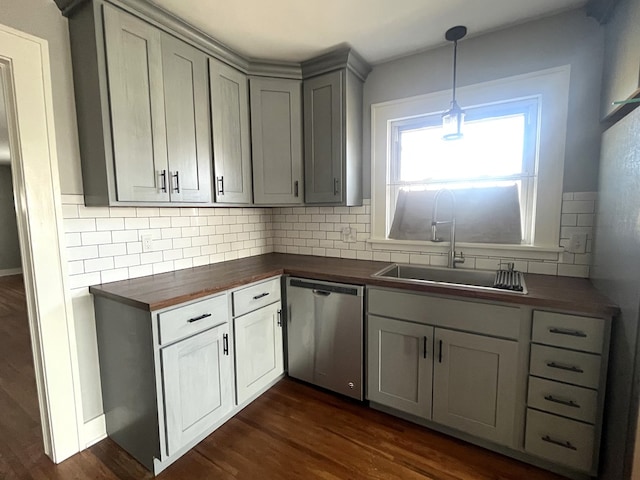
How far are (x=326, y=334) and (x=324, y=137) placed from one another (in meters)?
1.47

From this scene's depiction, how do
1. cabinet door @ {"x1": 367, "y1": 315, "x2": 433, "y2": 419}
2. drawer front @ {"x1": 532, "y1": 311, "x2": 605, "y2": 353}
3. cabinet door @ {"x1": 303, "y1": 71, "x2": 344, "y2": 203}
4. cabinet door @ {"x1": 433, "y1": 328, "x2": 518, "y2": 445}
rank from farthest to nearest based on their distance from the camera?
cabinet door @ {"x1": 303, "y1": 71, "x2": 344, "y2": 203}, cabinet door @ {"x1": 367, "y1": 315, "x2": 433, "y2": 419}, cabinet door @ {"x1": 433, "y1": 328, "x2": 518, "y2": 445}, drawer front @ {"x1": 532, "y1": 311, "x2": 605, "y2": 353}

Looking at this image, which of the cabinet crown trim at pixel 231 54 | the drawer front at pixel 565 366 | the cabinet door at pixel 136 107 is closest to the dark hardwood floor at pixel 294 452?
the drawer front at pixel 565 366

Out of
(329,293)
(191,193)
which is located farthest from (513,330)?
(191,193)

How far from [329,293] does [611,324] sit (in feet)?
4.70

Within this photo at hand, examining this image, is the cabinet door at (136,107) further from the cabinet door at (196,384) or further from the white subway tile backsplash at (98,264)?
the cabinet door at (196,384)

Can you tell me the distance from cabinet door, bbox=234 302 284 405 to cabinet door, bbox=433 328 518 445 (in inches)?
43.5

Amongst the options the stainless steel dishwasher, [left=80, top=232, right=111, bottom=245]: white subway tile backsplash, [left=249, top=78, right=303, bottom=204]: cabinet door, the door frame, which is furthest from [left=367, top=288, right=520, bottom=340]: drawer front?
the door frame

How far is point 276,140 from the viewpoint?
2422mm

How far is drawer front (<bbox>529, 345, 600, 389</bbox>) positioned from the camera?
142 cm

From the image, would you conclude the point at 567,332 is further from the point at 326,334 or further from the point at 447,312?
the point at 326,334

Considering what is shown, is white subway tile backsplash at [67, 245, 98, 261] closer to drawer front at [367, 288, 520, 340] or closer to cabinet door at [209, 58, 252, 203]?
cabinet door at [209, 58, 252, 203]

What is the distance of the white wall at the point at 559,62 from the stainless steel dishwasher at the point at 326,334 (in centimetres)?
155

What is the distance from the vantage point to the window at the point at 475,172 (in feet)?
6.77

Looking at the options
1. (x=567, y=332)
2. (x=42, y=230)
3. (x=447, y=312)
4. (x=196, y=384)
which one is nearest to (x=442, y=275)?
(x=447, y=312)
